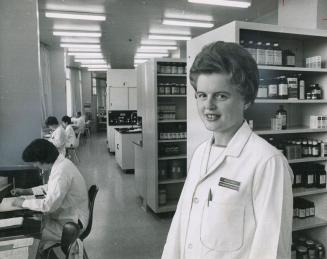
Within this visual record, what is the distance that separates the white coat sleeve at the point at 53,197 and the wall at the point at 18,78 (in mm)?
1284

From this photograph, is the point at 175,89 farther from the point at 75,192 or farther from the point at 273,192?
the point at 273,192

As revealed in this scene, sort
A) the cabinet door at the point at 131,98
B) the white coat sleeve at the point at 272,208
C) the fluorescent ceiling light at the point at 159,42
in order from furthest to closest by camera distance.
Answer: the cabinet door at the point at 131,98, the fluorescent ceiling light at the point at 159,42, the white coat sleeve at the point at 272,208

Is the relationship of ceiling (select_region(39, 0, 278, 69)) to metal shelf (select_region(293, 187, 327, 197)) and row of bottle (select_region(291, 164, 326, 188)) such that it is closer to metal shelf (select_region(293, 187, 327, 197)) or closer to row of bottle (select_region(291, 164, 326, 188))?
row of bottle (select_region(291, 164, 326, 188))

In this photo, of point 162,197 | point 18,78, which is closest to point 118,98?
point 162,197

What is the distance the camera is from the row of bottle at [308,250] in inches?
117

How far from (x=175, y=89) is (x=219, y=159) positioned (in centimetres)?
331

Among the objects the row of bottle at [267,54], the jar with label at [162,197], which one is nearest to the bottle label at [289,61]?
the row of bottle at [267,54]

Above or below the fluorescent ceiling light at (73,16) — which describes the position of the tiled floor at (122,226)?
below

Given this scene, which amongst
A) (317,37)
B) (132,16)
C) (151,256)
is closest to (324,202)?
(317,37)

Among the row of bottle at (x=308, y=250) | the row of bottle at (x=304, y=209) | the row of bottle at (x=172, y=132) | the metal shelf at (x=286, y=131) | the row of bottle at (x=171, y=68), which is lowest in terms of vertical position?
the row of bottle at (x=308, y=250)

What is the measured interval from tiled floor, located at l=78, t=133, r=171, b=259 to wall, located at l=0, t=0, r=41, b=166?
135cm

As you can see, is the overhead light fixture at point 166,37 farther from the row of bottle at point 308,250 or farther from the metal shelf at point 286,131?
the row of bottle at point 308,250

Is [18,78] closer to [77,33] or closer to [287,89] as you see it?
[287,89]

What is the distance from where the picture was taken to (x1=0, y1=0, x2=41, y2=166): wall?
3.35 m
